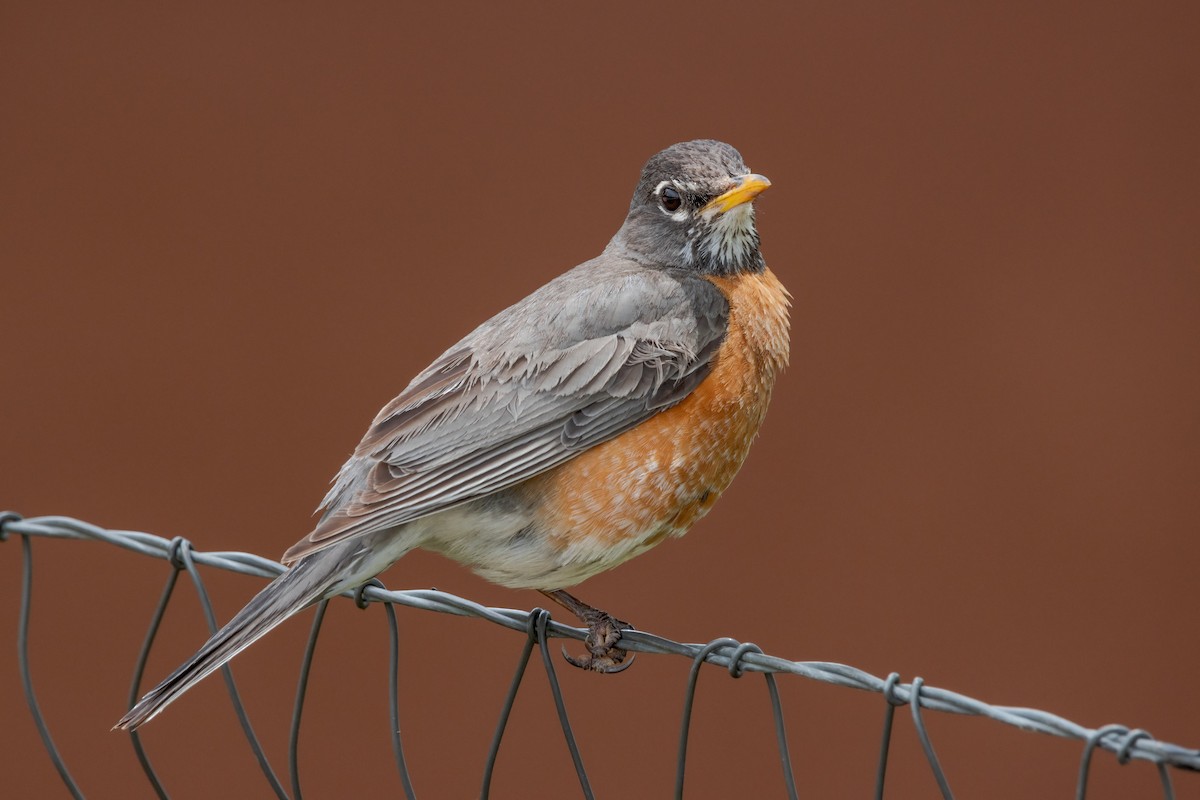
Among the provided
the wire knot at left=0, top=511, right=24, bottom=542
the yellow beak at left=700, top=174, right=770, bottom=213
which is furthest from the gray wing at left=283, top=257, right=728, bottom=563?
the wire knot at left=0, top=511, right=24, bottom=542

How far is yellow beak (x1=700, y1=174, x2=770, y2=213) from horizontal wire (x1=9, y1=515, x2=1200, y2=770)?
125 cm

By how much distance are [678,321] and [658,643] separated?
970 mm

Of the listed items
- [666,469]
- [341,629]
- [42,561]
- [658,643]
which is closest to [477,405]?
[666,469]

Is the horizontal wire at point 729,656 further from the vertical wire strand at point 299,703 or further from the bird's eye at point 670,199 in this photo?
the bird's eye at point 670,199

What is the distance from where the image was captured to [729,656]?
8.48 feet

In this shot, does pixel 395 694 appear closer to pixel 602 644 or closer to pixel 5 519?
pixel 602 644

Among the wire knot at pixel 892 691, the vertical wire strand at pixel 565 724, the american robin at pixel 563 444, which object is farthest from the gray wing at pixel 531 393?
the wire knot at pixel 892 691

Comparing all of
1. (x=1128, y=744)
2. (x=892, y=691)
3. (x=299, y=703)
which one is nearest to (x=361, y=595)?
(x=299, y=703)

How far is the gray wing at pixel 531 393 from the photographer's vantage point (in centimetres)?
311

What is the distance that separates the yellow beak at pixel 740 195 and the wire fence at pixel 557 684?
1248 millimetres

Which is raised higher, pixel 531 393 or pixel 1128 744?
pixel 531 393

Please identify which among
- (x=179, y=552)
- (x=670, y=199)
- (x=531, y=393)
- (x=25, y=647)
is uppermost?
(x=670, y=199)

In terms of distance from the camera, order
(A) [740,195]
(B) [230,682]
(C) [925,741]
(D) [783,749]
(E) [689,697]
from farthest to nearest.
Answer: (A) [740,195], (B) [230,682], (E) [689,697], (D) [783,749], (C) [925,741]

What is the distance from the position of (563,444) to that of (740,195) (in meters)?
0.91
